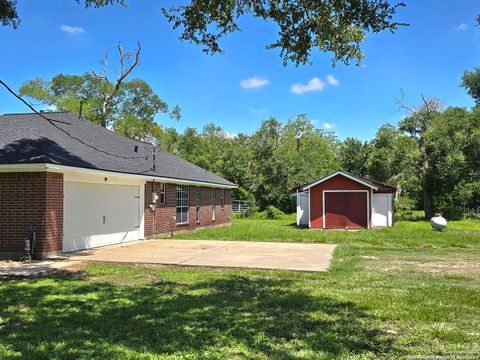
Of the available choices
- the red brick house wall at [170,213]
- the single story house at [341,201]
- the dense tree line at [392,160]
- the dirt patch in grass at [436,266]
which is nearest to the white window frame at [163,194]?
the red brick house wall at [170,213]

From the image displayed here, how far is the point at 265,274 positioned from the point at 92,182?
687 centimetres

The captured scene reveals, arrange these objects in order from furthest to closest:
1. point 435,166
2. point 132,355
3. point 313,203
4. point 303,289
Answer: point 435,166 → point 313,203 → point 303,289 → point 132,355

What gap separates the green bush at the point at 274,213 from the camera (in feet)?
115

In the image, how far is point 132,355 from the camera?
4.47 metres

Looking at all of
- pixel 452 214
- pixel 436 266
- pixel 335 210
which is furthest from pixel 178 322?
pixel 452 214

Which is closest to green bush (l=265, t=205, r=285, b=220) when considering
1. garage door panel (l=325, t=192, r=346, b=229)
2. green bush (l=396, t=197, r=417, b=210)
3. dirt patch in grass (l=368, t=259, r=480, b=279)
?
garage door panel (l=325, t=192, r=346, b=229)

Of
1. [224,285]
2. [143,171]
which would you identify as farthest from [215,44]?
[143,171]

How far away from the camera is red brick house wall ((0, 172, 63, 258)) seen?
37.1 feet

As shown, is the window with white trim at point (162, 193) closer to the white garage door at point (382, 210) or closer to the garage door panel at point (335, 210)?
the garage door panel at point (335, 210)

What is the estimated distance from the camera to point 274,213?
116ft

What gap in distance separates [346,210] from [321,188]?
174 cm

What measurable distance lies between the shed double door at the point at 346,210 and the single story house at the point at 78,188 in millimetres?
7399

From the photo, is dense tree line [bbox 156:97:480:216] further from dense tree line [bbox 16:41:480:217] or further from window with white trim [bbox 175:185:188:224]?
window with white trim [bbox 175:185:188:224]

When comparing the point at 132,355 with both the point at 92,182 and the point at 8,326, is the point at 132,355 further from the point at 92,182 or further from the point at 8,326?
the point at 92,182
